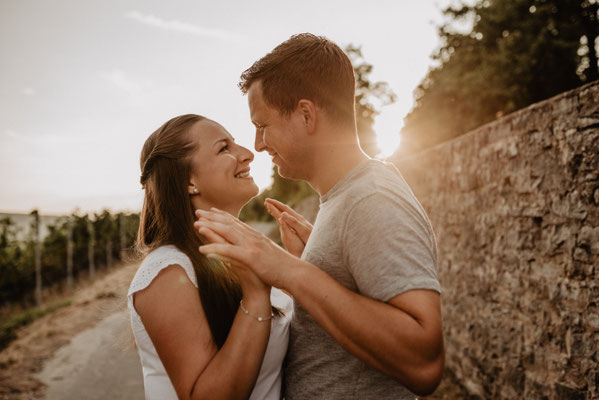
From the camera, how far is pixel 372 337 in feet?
4.23

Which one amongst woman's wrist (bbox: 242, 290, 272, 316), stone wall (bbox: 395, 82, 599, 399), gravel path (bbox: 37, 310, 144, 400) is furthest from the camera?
gravel path (bbox: 37, 310, 144, 400)

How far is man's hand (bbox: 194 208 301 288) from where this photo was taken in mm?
1443

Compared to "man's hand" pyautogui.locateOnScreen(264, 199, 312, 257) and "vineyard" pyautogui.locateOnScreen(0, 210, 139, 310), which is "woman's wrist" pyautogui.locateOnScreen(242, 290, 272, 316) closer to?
"man's hand" pyautogui.locateOnScreen(264, 199, 312, 257)

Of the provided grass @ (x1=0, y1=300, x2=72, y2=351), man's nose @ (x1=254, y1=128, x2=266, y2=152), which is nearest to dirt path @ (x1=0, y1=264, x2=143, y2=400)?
grass @ (x1=0, y1=300, x2=72, y2=351)

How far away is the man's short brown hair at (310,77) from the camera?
1852 mm

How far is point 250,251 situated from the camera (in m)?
1.45

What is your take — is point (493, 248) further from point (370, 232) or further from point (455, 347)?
point (370, 232)

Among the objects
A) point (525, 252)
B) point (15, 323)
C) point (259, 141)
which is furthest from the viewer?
point (15, 323)

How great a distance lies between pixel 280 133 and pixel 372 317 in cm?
104

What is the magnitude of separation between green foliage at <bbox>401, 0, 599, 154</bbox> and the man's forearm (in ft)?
67.9

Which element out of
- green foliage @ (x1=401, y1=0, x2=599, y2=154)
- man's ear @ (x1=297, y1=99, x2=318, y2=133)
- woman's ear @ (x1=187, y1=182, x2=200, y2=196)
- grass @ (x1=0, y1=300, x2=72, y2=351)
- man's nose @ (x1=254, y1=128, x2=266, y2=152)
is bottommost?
grass @ (x1=0, y1=300, x2=72, y2=351)

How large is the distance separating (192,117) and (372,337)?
5.87ft

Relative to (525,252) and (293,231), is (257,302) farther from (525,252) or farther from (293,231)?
(525,252)

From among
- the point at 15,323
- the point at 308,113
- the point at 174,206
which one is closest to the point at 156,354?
the point at 174,206
